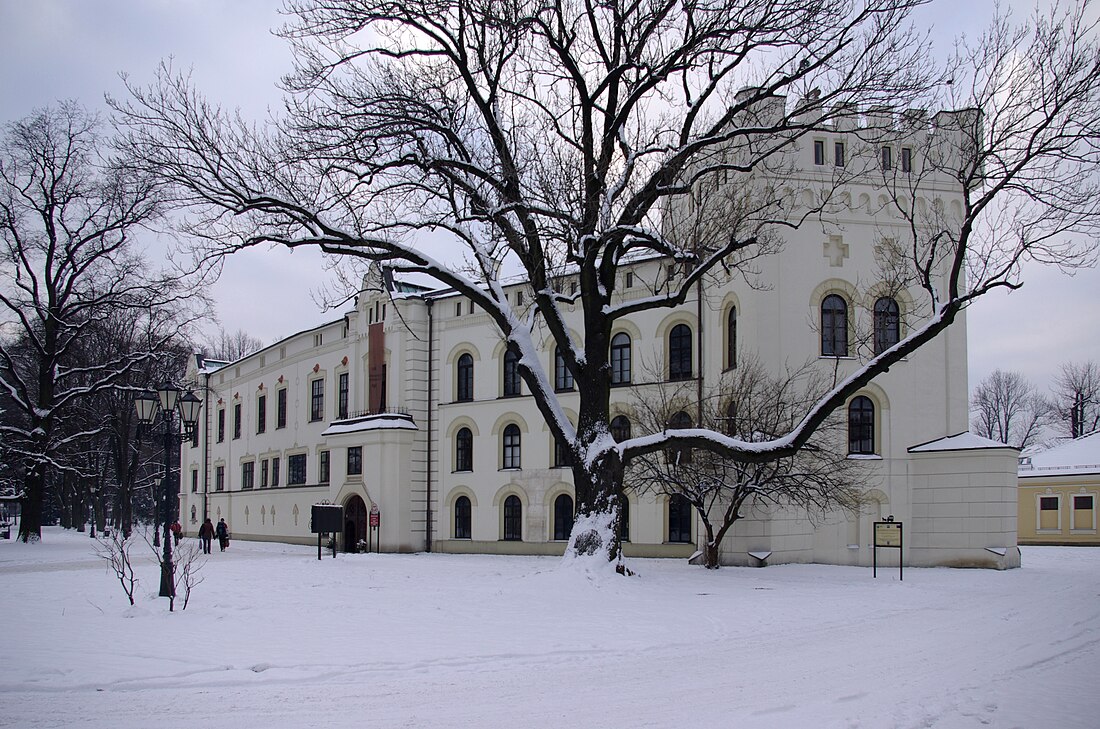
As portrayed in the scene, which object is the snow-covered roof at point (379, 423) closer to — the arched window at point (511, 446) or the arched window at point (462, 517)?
the arched window at point (462, 517)

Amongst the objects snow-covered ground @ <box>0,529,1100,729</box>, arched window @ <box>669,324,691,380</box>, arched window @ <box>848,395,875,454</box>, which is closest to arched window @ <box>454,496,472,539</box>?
arched window @ <box>669,324,691,380</box>

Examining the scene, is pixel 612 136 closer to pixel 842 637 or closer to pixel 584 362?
pixel 584 362

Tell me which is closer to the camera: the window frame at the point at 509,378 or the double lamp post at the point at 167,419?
the double lamp post at the point at 167,419

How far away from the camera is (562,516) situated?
101 feet

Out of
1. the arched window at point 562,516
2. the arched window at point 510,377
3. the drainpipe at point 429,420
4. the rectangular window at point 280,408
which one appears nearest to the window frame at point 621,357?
the arched window at point 510,377

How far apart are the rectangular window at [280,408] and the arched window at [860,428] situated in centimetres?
2791

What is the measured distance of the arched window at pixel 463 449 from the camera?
3389cm

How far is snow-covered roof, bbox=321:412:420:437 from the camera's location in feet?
109

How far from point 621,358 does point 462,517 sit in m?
8.78

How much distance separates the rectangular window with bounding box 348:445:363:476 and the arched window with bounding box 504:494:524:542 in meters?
5.76

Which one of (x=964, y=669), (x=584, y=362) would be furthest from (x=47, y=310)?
(x=964, y=669)

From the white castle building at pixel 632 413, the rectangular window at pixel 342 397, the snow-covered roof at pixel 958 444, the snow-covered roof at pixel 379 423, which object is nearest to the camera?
the snow-covered roof at pixel 958 444

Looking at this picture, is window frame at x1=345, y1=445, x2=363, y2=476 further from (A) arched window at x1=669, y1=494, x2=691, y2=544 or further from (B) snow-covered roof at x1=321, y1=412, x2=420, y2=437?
(A) arched window at x1=669, y1=494, x2=691, y2=544

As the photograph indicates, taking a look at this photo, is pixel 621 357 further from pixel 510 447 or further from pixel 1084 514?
pixel 1084 514
